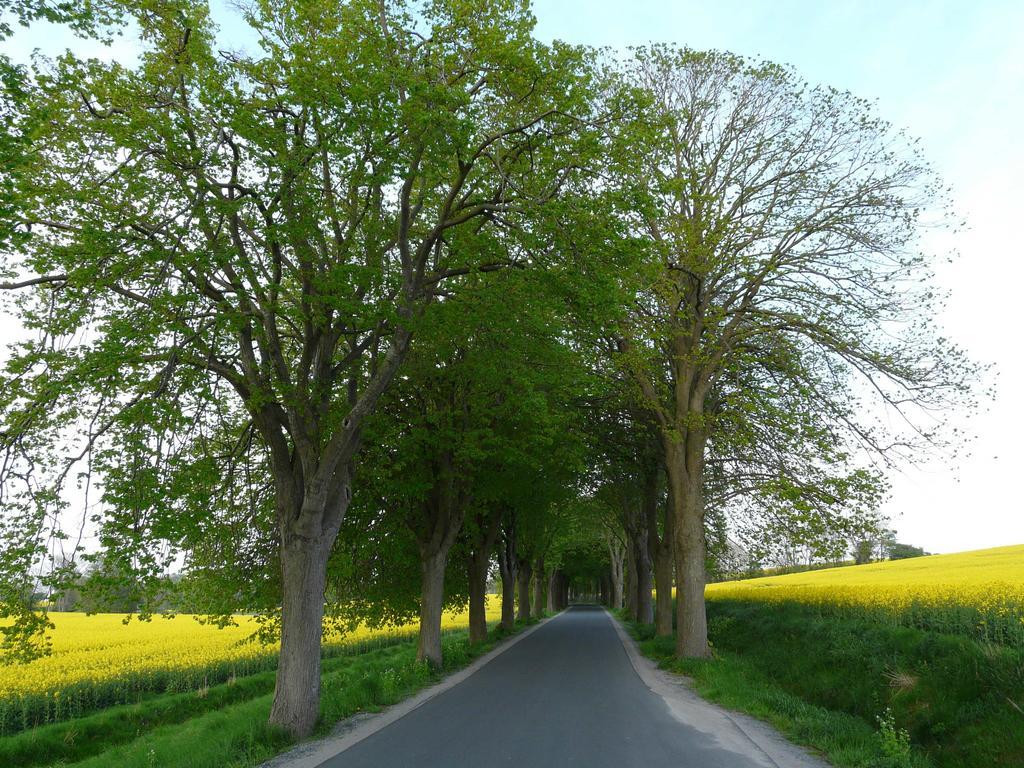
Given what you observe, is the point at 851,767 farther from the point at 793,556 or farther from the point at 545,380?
the point at 793,556

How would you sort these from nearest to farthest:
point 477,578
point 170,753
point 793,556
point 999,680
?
point 999,680 → point 170,753 → point 793,556 → point 477,578

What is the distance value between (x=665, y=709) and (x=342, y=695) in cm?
539

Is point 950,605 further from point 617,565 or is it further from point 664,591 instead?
point 617,565

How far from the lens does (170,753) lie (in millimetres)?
9375

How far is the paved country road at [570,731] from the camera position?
7309mm

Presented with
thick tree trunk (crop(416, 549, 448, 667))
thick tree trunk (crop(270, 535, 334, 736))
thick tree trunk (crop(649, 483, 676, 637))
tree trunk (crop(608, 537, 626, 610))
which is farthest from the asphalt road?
tree trunk (crop(608, 537, 626, 610))

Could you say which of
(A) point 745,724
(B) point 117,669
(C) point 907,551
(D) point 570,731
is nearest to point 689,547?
(A) point 745,724

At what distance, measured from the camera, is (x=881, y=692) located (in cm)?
946

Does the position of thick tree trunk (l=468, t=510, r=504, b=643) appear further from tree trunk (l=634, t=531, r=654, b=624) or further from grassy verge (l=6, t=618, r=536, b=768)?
tree trunk (l=634, t=531, r=654, b=624)

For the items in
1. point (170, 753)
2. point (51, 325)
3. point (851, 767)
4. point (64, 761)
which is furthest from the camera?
point (64, 761)

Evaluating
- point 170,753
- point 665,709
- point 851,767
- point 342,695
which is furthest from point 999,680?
point 170,753

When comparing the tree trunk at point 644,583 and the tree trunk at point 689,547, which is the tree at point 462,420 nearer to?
the tree trunk at point 689,547

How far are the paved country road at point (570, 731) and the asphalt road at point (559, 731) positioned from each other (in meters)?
0.01

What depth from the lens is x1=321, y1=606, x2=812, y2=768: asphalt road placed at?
731cm
